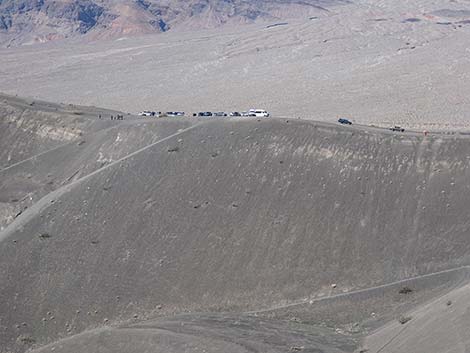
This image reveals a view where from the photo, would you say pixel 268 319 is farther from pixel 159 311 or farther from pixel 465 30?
pixel 465 30

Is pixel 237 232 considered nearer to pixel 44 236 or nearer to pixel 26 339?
pixel 44 236

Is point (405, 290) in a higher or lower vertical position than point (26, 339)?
higher

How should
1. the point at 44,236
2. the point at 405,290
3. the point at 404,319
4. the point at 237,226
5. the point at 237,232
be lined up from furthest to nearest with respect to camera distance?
the point at 237,226
the point at 44,236
the point at 237,232
the point at 405,290
the point at 404,319

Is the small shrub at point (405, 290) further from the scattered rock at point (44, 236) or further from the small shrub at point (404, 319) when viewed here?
the scattered rock at point (44, 236)

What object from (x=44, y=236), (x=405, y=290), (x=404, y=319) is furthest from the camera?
(x=44, y=236)

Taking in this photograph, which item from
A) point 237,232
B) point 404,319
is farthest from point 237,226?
point 404,319
